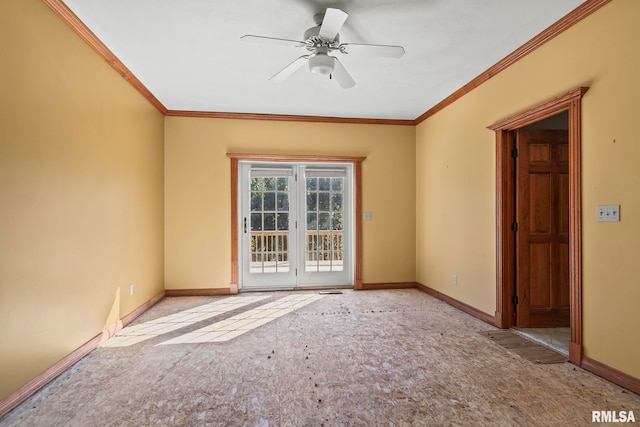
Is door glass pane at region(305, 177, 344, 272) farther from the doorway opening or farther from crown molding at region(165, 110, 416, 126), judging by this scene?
the doorway opening

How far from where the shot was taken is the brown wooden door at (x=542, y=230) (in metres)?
3.41

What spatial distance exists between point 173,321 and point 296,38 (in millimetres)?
3147

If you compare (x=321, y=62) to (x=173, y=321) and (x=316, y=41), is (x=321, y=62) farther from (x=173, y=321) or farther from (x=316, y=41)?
(x=173, y=321)

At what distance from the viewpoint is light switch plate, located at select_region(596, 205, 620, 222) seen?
2.26 meters

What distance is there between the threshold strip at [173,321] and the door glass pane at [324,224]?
1051 millimetres

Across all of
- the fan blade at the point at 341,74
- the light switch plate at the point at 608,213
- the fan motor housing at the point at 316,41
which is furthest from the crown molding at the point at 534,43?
the fan motor housing at the point at 316,41

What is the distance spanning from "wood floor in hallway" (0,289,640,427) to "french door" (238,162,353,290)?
5.12 ft

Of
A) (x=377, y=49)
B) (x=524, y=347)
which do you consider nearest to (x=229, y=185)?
(x=377, y=49)

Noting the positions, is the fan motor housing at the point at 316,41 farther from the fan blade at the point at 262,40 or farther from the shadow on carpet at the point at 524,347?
the shadow on carpet at the point at 524,347

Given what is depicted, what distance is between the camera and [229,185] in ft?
16.2

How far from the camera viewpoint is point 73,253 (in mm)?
2600

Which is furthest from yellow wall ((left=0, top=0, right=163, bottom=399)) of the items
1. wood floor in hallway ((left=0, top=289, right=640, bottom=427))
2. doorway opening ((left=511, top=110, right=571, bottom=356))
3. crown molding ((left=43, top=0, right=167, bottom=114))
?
doorway opening ((left=511, top=110, right=571, bottom=356))

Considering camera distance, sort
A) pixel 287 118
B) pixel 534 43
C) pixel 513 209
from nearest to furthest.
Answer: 1. pixel 534 43
2. pixel 513 209
3. pixel 287 118

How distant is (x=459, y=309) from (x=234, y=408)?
3.05 m
